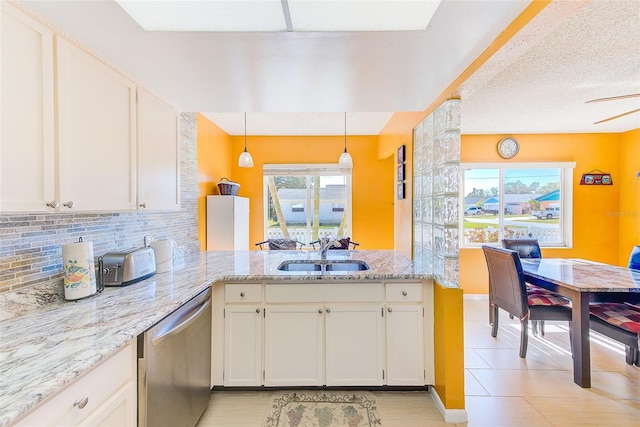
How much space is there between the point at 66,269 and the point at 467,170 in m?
4.72

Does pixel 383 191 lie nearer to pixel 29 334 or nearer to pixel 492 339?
pixel 492 339

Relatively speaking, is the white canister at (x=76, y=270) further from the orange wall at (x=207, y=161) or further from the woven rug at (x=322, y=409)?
the orange wall at (x=207, y=161)

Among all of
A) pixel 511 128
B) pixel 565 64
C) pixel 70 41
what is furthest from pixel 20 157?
pixel 511 128

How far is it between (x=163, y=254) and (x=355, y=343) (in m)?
1.57

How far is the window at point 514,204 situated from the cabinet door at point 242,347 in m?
3.60

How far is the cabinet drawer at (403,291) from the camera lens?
1.99m

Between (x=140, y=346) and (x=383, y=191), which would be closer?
(x=140, y=346)

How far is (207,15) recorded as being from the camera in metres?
1.20

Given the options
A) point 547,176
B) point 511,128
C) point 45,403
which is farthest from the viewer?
point 547,176

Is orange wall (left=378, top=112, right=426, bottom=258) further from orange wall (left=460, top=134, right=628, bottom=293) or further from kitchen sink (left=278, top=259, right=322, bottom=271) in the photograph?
orange wall (left=460, top=134, right=628, bottom=293)

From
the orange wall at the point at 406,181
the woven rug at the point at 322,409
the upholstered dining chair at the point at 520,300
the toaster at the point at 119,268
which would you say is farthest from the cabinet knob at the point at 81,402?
the upholstered dining chair at the point at 520,300

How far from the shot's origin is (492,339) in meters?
2.97

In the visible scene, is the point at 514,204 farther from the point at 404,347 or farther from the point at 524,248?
the point at 404,347

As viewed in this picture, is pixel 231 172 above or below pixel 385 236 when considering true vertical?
above
